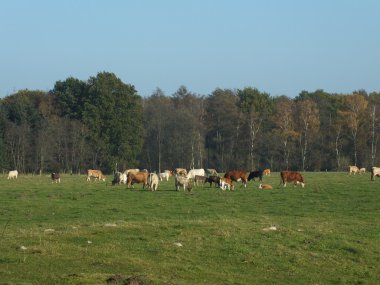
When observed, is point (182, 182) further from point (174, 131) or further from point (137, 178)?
point (174, 131)

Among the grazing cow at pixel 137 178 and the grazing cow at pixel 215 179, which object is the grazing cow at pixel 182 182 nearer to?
the grazing cow at pixel 215 179

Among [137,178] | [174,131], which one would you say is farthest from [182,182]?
[174,131]

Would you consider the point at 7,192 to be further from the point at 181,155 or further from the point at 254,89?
the point at 254,89

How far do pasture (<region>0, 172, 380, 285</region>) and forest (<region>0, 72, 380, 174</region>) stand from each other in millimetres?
52741

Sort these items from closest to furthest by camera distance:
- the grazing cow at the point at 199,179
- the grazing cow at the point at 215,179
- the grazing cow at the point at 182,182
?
the grazing cow at the point at 182,182, the grazing cow at the point at 215,179, the grazing cow at the point at 199,179

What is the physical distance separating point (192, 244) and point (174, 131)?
68748mm

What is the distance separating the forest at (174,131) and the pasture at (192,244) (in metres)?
52.7

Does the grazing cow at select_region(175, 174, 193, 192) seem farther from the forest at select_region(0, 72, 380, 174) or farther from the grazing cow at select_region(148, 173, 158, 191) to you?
the forest at select_region(0, 72, 380, 174)

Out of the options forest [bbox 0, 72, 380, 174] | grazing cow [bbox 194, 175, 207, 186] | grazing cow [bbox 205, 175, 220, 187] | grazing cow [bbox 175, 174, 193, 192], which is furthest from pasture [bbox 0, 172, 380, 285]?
forest [bbox 0, 72, 380, 174]

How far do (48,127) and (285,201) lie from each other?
178 ft

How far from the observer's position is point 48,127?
259ft

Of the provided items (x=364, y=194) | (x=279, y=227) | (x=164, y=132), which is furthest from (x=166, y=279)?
(x=164, y=132)

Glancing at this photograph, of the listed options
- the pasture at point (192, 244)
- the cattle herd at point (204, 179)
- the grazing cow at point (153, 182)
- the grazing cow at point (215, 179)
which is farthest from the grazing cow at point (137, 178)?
the pasture at point (192, 244)

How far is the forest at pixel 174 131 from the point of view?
79.4m
